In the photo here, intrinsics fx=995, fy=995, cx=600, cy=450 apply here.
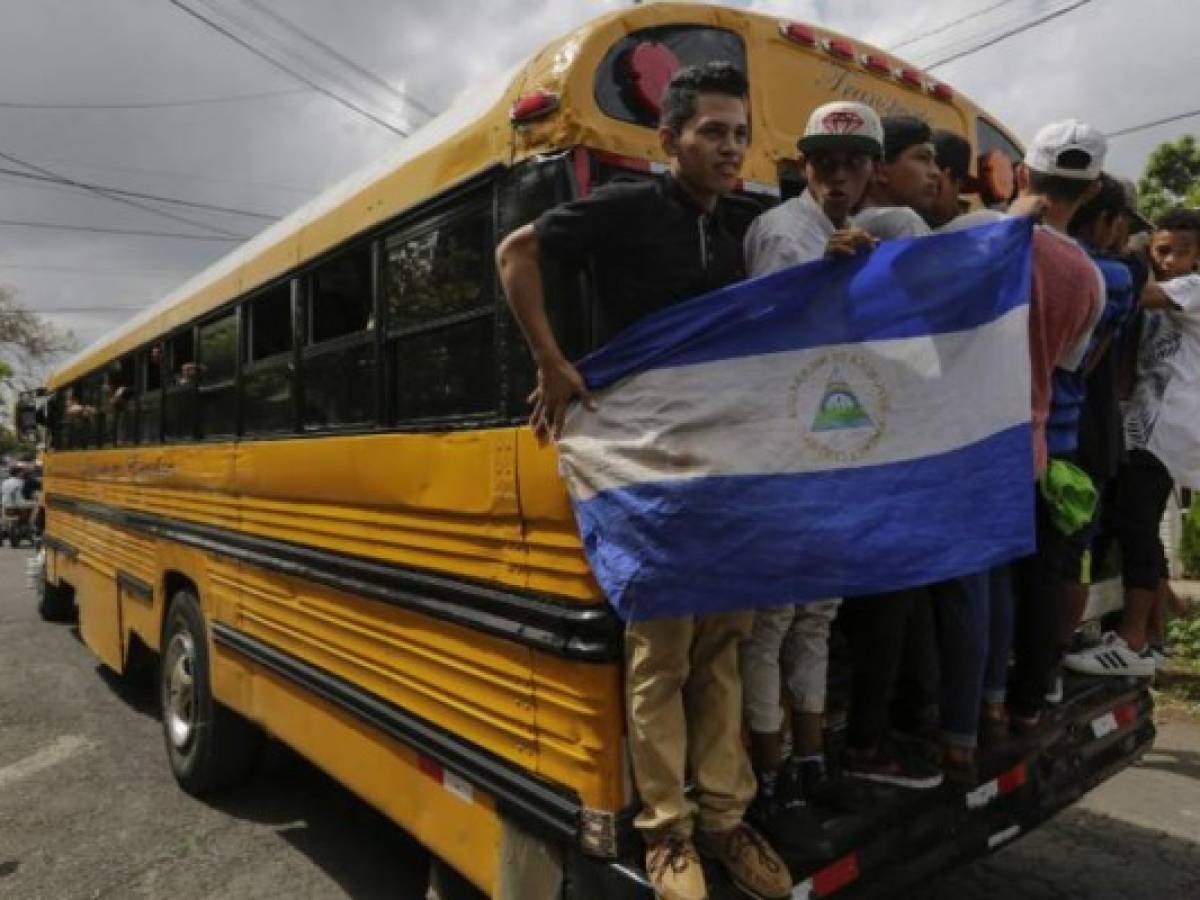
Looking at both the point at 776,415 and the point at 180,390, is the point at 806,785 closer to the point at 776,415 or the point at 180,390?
the point at 776,415

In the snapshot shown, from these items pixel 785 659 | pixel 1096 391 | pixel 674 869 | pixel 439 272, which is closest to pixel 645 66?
pixel 439 272

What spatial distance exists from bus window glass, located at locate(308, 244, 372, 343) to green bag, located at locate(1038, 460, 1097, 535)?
2022mm

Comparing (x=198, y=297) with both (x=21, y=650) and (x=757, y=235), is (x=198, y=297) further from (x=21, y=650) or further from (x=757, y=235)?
(x=21, y=650)

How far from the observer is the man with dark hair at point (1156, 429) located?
127 inches

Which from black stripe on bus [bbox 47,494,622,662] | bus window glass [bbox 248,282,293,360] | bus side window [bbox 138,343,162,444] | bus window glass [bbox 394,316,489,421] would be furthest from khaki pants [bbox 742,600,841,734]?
bus side window [bbox 138,343,162,444]

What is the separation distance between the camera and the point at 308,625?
3545 millimetres

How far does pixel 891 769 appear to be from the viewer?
2557 mm

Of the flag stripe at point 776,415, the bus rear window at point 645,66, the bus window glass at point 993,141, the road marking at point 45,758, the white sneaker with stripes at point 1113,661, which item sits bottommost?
the road marking at point 45,758

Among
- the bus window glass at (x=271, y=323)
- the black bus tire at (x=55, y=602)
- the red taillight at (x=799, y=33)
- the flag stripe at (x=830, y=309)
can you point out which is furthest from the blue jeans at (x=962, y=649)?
the black bus tire at (x=55, y=602)

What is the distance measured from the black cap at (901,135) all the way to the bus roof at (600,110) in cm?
24

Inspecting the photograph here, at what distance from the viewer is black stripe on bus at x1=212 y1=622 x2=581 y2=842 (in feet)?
7.45

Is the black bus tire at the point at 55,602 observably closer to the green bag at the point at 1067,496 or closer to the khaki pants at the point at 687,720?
the khaki pants at the point at 687,720

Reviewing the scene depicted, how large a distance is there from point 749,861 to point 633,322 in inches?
47.1

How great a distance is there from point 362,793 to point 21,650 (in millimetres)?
6515
